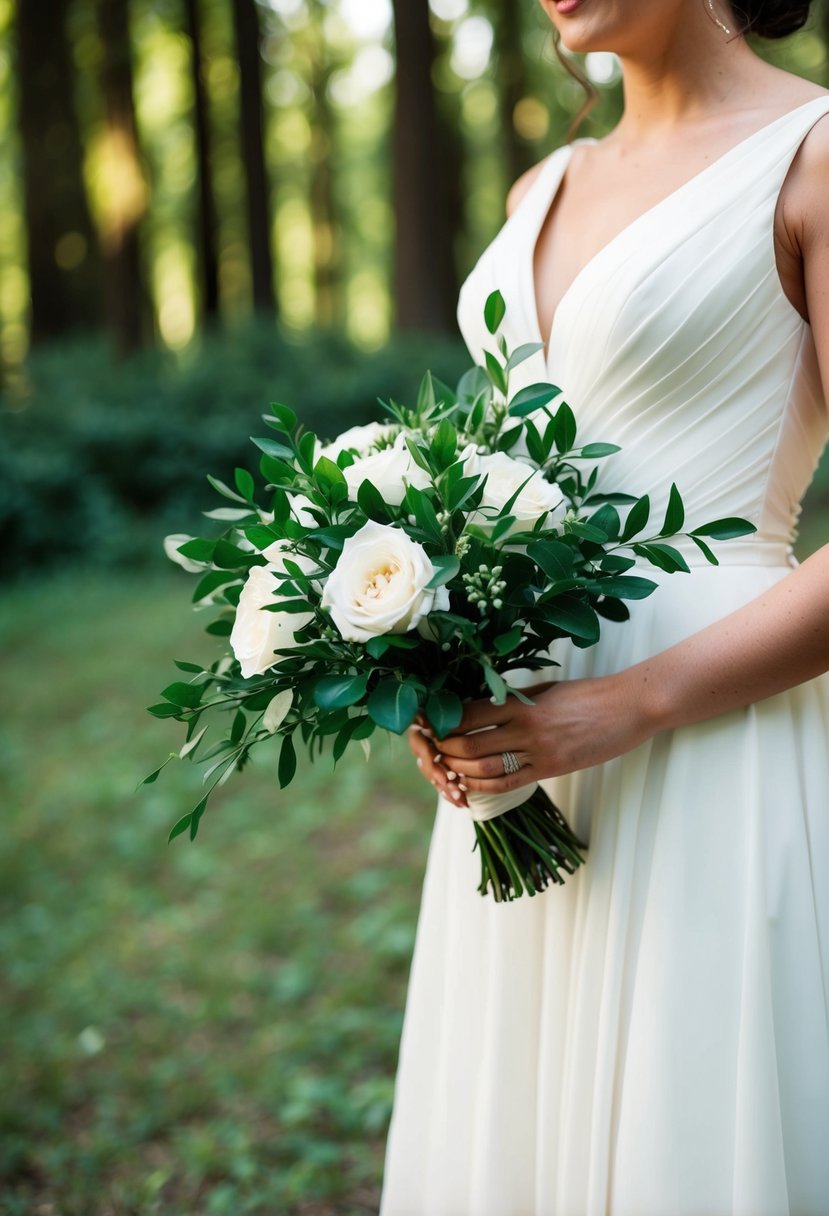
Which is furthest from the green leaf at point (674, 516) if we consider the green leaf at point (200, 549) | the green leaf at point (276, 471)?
the green leaf at point (200, 549)

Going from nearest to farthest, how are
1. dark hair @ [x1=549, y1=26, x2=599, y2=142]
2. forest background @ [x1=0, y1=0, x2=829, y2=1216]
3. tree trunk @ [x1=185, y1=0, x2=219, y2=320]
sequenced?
dark hair @ [x1=549, y1=26, x2=599, y2=142], forest background @ [x1=0, y1=0, x2=829, y2=1216], tree trunk @ [x1=185, y1=0, x2=219, y2=320]

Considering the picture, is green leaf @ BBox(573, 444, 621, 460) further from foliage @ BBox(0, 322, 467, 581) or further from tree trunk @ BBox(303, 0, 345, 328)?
tree trunk @ BBox(303, 0, 345, 328)

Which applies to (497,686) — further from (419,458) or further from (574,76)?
(574,76)

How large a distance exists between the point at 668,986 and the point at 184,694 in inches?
33.0

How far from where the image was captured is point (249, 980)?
399 centimetres

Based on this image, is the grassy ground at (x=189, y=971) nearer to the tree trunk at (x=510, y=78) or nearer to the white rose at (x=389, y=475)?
the white rose at (x=389, y=475)

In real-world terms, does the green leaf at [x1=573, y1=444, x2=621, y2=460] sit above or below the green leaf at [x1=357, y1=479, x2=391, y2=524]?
above

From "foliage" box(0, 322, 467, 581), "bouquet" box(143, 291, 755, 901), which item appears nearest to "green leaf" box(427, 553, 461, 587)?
"bouquet" box(143, 291, 755, 901)

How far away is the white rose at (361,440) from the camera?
1.70 meters

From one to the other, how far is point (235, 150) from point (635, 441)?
21713 mm

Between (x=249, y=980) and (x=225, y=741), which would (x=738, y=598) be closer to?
(x=225, y=741)

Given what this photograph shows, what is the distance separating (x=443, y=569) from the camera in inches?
55.2

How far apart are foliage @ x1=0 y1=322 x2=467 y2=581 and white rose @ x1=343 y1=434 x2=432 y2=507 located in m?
8.29

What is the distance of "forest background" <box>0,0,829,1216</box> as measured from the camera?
328 centimetres
